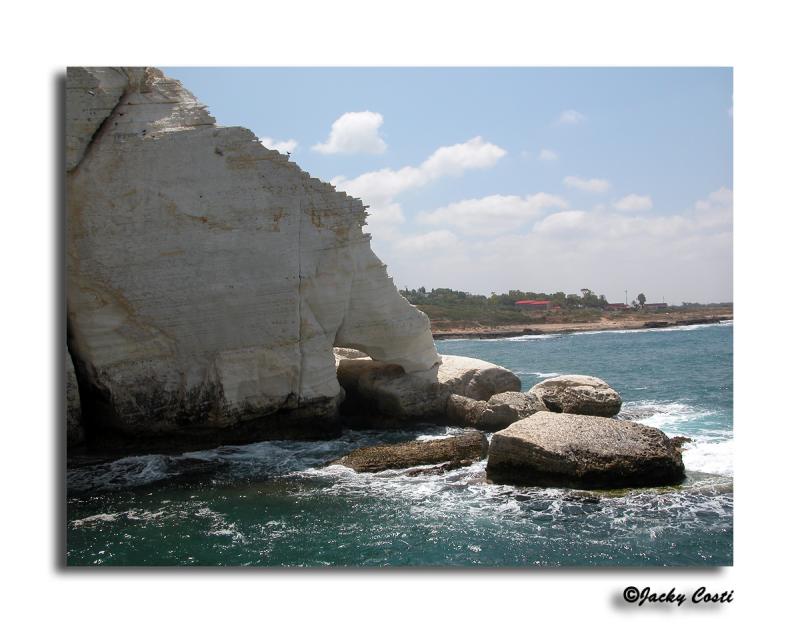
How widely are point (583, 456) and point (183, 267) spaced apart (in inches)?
275

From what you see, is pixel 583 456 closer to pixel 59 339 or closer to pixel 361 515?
pixel 361 515

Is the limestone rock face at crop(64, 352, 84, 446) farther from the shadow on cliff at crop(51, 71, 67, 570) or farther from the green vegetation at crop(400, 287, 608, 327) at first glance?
the green vegetation at crop(400, 287, 608, 327)

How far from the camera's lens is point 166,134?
10.9 m

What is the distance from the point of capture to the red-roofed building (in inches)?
2324

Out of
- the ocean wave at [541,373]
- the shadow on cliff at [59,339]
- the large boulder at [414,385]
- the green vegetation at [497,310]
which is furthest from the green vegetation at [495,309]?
the shadow on cliff at [59,339]

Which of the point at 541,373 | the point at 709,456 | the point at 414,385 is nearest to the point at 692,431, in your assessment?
the point at 709,456

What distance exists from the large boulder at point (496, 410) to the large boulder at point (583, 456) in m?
2.73

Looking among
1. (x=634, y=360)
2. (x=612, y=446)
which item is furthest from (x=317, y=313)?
(x=634, y=360)

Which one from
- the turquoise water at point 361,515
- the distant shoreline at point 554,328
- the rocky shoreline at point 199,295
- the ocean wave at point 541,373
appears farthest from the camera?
the distant shoreline at point 554,328

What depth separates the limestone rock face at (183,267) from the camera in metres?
10.7

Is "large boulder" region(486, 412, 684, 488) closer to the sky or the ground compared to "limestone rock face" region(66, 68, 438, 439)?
closer to the ground

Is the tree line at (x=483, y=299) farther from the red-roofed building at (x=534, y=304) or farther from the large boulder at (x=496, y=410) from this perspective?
the large boulder at (x=496, y=410)

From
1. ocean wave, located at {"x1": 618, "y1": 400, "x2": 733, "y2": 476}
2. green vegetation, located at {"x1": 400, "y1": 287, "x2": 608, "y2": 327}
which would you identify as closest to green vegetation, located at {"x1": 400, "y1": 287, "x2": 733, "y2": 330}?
green vegetation, located at {"x1": 400, "y1": 287, "x2": 608, "y2": 327}

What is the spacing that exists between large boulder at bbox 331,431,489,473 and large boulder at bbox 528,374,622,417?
2.67 m
